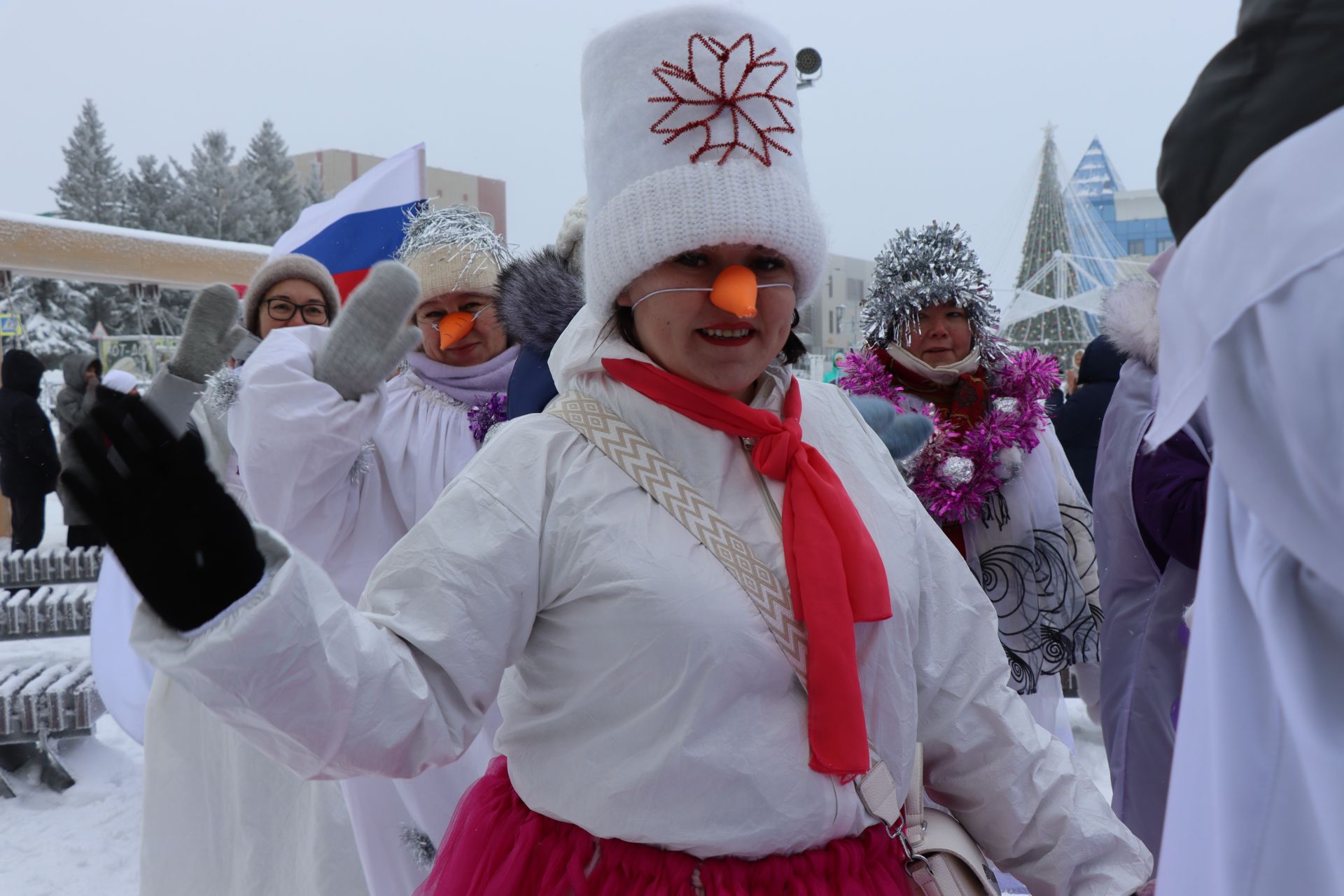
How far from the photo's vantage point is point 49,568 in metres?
7.74

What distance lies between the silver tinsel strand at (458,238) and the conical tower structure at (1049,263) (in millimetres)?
16877

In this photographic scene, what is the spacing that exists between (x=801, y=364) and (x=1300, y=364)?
1403 mm

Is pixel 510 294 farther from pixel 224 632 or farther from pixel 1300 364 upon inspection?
pixel 1300 364

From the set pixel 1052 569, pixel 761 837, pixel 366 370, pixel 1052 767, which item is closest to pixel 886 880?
pixel 761 837

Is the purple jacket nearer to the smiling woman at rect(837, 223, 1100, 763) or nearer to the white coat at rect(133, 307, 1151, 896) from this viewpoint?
the smiling woman at rect(837, 223, 1100, 763)

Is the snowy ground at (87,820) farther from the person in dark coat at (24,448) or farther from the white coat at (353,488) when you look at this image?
the person in dark coat at (24,448)

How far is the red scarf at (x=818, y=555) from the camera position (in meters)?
1.49

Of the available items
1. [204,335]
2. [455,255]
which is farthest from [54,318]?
[455,255]

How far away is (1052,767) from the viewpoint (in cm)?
173

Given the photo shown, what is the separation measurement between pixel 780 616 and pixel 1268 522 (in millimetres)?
803

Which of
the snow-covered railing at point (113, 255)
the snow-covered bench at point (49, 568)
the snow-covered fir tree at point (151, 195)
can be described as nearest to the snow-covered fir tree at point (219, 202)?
the snow-covered fir tree at point (151, 195)

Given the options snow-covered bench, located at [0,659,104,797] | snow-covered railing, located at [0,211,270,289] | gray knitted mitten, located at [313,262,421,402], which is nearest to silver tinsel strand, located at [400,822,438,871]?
gray knitted mitten, located at [313,262,421,402]

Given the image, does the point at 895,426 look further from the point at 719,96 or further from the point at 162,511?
the point at 162,511

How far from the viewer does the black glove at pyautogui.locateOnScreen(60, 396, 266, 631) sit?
Answer: 1.06 metres
